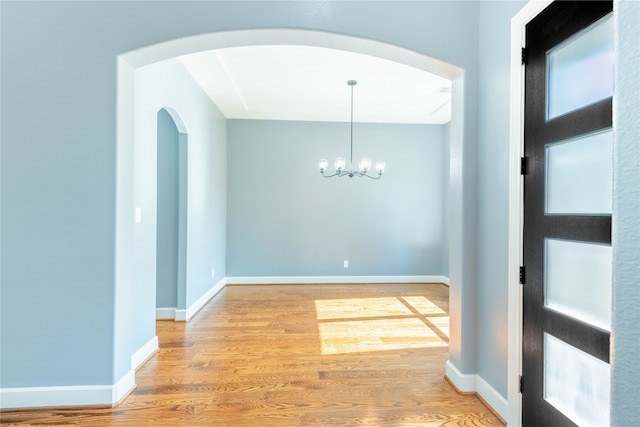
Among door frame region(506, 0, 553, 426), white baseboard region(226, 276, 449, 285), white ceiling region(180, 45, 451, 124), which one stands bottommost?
white baseboard region(226, 276, 449, 285)

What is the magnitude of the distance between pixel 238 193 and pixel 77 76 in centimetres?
367

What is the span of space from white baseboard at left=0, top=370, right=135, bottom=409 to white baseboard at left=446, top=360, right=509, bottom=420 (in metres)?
2.30

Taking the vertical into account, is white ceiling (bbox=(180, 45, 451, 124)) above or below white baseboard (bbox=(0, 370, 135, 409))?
above

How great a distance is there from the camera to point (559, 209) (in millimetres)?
1563

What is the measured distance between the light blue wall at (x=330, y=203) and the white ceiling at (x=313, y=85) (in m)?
0.31

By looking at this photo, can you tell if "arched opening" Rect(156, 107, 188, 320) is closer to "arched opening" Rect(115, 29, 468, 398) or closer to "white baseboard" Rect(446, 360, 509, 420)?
"arched opening" Rect(115, 29, 468, 398)

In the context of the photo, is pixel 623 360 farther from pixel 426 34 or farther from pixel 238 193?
pixel 238 193

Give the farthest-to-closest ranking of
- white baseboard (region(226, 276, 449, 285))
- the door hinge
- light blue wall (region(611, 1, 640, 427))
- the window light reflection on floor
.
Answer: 1. white baseboard (region(226, 276, 449, 285))
2. the window light reflection on floor
3. the door hinge
4. light blue wall (region(611, 1, 640, 427))

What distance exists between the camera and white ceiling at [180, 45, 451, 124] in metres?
3.41

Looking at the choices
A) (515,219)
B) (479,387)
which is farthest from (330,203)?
(515,219)

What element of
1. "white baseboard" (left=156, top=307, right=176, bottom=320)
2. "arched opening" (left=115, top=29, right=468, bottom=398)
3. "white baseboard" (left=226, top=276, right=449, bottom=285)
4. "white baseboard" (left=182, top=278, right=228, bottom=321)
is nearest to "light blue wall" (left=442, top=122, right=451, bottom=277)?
"white baseboard" (left=226, top=276, right=449, bottom=285)

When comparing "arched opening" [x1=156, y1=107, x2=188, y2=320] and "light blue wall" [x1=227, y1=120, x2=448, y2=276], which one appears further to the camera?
"light blue wall" [x1=227, y1=120, x2=448, y2=276]

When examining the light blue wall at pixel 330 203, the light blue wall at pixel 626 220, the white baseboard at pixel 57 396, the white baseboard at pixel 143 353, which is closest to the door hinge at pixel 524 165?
the light blue wall at pixel 626 220

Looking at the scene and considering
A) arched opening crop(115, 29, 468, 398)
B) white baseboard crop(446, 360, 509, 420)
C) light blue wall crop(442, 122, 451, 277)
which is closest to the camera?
white baseboard crop(446, 360, 509, 420)
